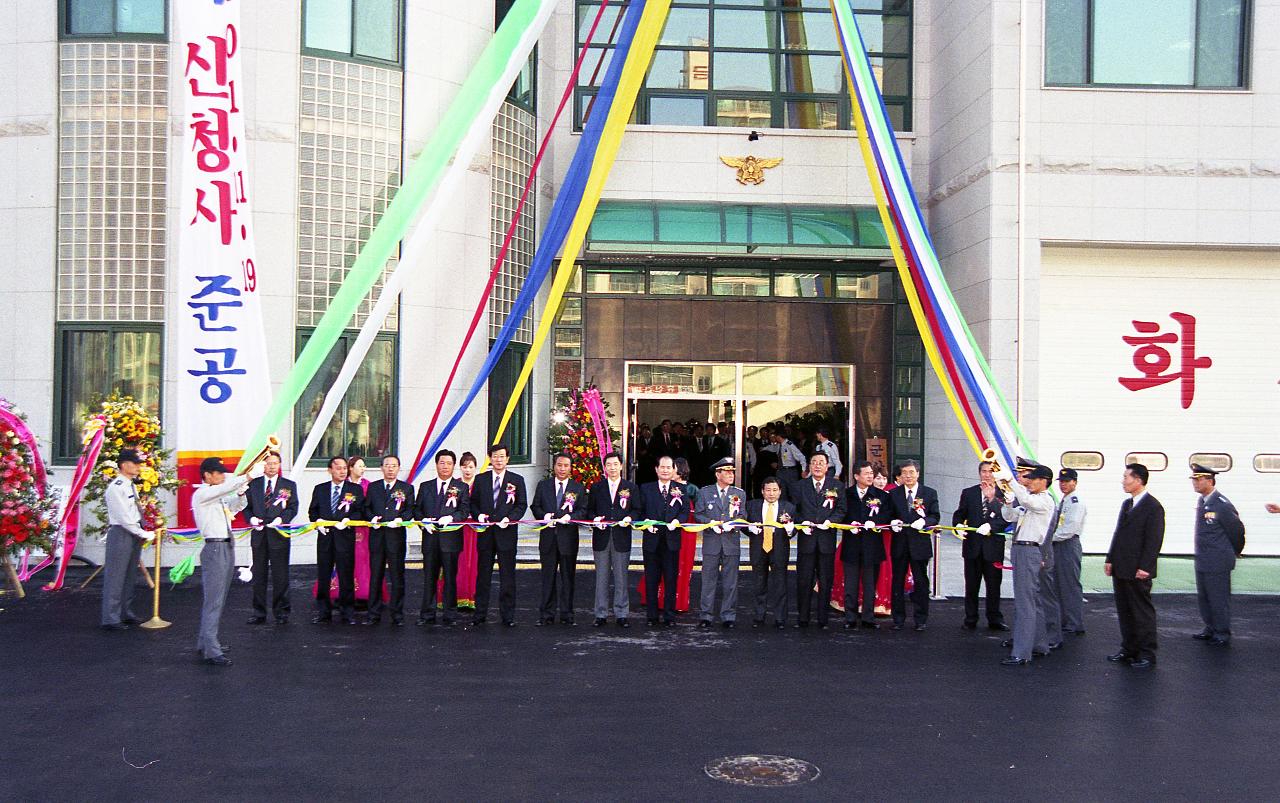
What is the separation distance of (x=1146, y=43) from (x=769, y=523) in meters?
11.6

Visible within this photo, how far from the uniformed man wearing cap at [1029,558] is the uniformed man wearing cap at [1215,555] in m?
2.07

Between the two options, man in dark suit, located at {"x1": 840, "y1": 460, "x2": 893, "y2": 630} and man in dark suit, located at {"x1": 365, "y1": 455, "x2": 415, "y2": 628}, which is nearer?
man in dark suit, located at {"x1": 365, "y1": 455, "x2": 415, "y2": 628}

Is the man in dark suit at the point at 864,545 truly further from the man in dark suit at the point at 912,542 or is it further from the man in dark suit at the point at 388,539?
the man in dark suit at the point at 388,539

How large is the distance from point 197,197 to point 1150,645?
11312 millimetres

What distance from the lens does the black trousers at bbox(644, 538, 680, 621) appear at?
38.6 feet

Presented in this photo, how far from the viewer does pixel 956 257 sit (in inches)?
750

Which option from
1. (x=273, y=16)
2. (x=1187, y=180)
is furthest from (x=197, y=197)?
(x=1187, y=180)

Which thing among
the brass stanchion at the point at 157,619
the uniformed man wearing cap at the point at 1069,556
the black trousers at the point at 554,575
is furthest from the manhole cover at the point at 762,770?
the brass stanchion at the point at 157,619

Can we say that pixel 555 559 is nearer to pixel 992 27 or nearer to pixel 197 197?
pixel 197 197

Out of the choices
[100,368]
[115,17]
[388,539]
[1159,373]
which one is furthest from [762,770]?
[115,17]

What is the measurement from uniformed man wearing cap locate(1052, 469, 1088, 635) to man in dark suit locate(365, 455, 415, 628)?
6.95m

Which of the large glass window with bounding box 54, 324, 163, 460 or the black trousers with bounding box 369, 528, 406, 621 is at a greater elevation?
the large glass window with bounding box 54, 324, 163, 460

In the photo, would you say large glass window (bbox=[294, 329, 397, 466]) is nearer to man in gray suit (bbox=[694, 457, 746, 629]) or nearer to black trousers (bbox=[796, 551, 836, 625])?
man in gray suit (bbox=[694, 457, 746, 629])

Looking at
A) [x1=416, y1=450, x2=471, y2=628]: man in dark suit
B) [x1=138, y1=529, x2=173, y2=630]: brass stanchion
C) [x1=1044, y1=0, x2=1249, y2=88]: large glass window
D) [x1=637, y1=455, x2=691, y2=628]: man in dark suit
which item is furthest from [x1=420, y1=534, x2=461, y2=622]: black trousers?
[x1=1044, y1=0, x2=1249, y2=88]: large glass window
